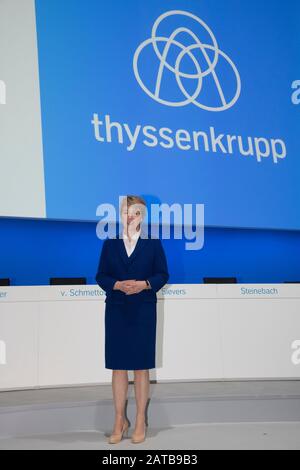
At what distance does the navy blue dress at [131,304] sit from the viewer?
3174 millimetres

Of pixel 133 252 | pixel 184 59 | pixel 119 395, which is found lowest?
pixel 119 395

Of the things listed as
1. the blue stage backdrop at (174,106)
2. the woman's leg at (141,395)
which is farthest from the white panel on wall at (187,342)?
the blue stage backdrop at (174,106)

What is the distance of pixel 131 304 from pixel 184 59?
3152mm

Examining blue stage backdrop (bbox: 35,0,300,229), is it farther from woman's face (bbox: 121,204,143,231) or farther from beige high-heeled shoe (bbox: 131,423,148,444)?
beige high-heeled shoe (bbox: 131,423,148,444)

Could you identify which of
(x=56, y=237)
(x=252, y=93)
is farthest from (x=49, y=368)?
(x=252, y=93)

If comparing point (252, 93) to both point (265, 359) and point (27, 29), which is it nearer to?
point (27, 29)

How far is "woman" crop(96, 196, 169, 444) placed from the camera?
317cm

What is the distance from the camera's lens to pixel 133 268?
3.26 m

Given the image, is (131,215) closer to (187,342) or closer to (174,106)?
(187,342)

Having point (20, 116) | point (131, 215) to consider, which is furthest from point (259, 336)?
point (20, 116)

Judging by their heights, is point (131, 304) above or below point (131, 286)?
below

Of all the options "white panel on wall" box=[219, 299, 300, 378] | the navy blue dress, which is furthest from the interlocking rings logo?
the navy blue dress

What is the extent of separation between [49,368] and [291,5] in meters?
4.32

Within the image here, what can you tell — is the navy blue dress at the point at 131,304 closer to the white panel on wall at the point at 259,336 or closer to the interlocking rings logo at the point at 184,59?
the white panel on wall at the point at 259,336
